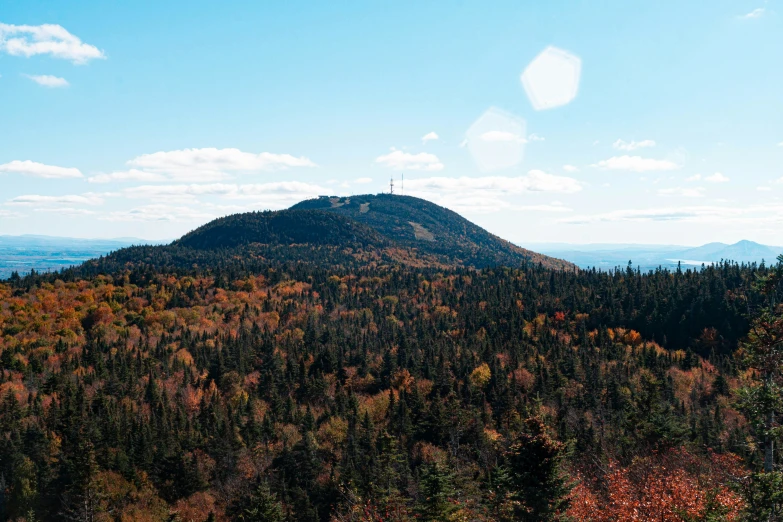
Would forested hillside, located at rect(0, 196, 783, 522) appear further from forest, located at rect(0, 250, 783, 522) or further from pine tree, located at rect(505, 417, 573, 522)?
forest, located at rect(0, 250, 783, 522)

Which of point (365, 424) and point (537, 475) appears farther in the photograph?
point (365, 424)

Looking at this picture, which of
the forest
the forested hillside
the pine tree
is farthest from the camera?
the forested hillside

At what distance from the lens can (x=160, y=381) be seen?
152 m

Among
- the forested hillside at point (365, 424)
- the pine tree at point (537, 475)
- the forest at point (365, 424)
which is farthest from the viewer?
the forested hillside at point (365, 424)

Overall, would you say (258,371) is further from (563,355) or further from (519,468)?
(519,468)

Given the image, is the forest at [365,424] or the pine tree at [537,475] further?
the forest at [365,424]

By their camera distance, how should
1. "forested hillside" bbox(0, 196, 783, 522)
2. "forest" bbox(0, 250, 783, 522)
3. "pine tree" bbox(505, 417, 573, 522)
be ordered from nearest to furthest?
"pine tree" bbox(505, 417, 573, 522)
"forest" bbox(0, 250, 783, 522)
"forested hillside" bbox(0, 196, 783, 522)

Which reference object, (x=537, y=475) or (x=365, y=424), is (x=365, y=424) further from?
(x=537, y=475)

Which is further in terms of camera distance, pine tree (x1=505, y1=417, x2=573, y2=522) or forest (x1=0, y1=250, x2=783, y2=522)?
forest (x1=0, y1=250, x2=783, y2=522)

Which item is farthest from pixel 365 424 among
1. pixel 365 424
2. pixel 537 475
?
pixel 537 475

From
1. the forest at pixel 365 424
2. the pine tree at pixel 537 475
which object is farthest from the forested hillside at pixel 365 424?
the forest at pixel 365 424

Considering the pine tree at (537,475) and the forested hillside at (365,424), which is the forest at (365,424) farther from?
the forested hillside at (365,424)

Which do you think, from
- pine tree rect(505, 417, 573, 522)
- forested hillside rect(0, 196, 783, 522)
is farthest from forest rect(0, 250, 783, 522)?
forested hillside rect(0, 196, 783, 522)

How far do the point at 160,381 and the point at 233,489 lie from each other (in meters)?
58.6
